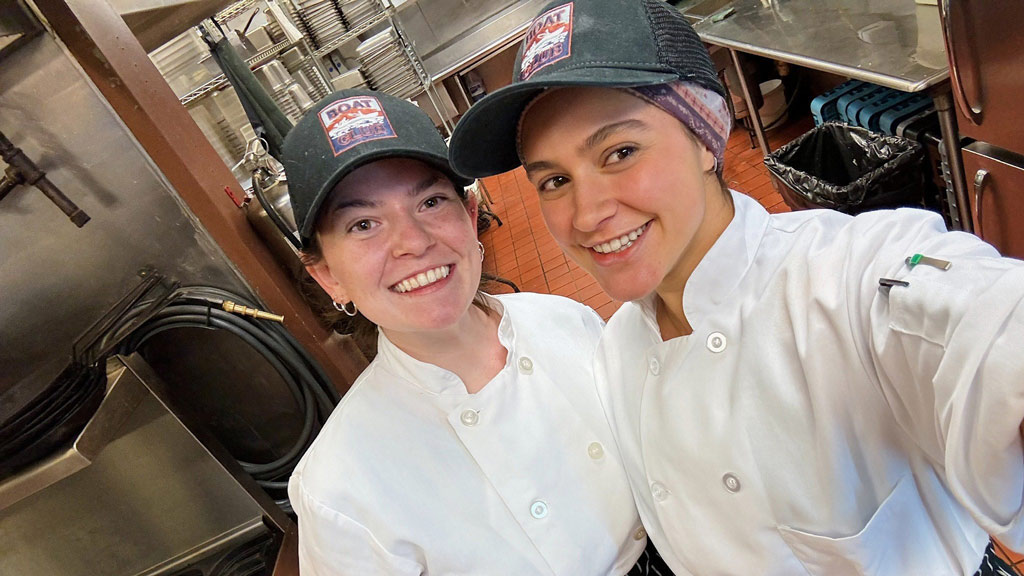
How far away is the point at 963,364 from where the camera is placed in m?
0.58

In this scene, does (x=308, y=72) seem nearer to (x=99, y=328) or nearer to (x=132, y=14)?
(x=132, y=14)

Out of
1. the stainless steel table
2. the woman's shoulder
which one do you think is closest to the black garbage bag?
the stainless steel table

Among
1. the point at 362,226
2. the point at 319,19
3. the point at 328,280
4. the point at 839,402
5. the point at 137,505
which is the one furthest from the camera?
the point at 319,19

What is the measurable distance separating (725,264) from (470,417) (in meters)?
0.62

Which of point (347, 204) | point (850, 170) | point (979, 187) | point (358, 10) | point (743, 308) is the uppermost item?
point (358, 10)

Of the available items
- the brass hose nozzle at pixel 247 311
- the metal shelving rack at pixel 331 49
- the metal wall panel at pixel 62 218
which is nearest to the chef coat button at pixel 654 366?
the brass hose nozzle at pixel 247 311

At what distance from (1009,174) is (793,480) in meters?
1.67

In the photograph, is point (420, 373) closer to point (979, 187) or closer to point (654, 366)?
point (654, 366)

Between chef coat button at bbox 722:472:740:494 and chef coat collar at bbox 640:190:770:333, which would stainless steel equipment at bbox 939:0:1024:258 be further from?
chef coat button at bbox 722:472:740:494

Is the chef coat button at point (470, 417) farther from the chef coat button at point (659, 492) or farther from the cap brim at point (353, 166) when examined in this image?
the cap brim at point (353, 166)

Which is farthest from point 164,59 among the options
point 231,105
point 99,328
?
point 99,328

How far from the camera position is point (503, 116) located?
95cm

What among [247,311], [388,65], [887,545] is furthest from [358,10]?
[887,545]

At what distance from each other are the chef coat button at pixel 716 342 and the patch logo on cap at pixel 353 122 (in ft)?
2.32
